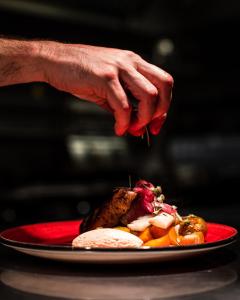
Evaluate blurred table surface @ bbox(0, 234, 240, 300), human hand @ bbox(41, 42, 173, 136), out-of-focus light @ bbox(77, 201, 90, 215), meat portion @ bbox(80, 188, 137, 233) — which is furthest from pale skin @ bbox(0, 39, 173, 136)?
out-of-focus light @ bbox(77, 201, 90, 215)

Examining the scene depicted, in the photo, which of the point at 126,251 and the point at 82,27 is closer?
the point at 126,251

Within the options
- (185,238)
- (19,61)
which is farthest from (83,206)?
(185,238)

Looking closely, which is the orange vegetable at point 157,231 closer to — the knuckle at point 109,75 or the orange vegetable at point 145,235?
the orange vegetable at point 145,235

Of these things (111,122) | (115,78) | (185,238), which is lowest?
(111,122)

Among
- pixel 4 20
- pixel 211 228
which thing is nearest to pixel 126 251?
pixel 211 228

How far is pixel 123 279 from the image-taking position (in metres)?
0.86

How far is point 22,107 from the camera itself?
420 centimetres

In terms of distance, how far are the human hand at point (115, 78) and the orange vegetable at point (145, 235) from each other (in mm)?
186

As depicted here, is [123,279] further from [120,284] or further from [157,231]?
[157,231]

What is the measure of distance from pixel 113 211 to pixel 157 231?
11 centimetres

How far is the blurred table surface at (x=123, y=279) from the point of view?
0.78 meters

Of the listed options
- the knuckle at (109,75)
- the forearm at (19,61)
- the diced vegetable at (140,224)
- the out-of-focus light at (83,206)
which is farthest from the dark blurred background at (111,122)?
the knuckle at (109,75)

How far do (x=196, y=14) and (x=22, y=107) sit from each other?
1483mm

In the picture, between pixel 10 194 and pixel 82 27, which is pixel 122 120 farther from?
pixel 10 194
